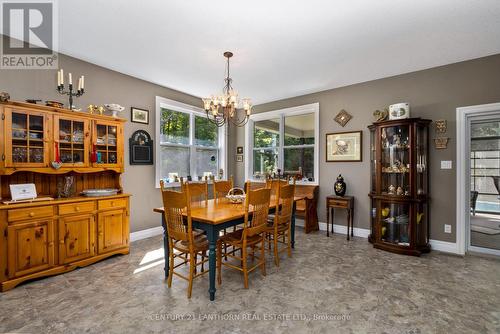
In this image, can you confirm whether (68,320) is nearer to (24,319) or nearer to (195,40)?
(24,319)

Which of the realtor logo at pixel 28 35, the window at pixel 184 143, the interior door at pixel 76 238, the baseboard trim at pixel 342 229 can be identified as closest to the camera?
the realtor logo at pixel 28 35

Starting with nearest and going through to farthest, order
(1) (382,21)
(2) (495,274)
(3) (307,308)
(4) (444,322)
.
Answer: (4) (444,322)
(3) (307,308)
(1) (382,21)
(2) (495,274)

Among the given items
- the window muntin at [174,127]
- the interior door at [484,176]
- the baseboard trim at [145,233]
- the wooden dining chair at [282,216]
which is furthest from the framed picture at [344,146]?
the baseboard trim at [145,233]

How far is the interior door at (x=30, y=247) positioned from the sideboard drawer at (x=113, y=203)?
557 millimetres

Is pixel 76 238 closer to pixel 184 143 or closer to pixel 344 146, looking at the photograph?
pixel 184 143

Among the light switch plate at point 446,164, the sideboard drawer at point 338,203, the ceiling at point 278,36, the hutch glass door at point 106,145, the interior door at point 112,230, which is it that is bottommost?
the interior door at point 112,230

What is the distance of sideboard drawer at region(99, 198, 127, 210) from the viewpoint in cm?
318

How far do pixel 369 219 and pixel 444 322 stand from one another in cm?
236

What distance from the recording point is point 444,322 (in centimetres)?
198

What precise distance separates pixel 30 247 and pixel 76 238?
425 millimetres

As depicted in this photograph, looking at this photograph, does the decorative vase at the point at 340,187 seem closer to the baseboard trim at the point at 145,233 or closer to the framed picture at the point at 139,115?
the baseboard trim at the point at 145,233

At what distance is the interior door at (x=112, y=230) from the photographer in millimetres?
3170

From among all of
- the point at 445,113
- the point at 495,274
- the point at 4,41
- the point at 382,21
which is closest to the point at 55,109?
the point at 4,41

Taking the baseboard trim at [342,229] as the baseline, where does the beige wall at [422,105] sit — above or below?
above
